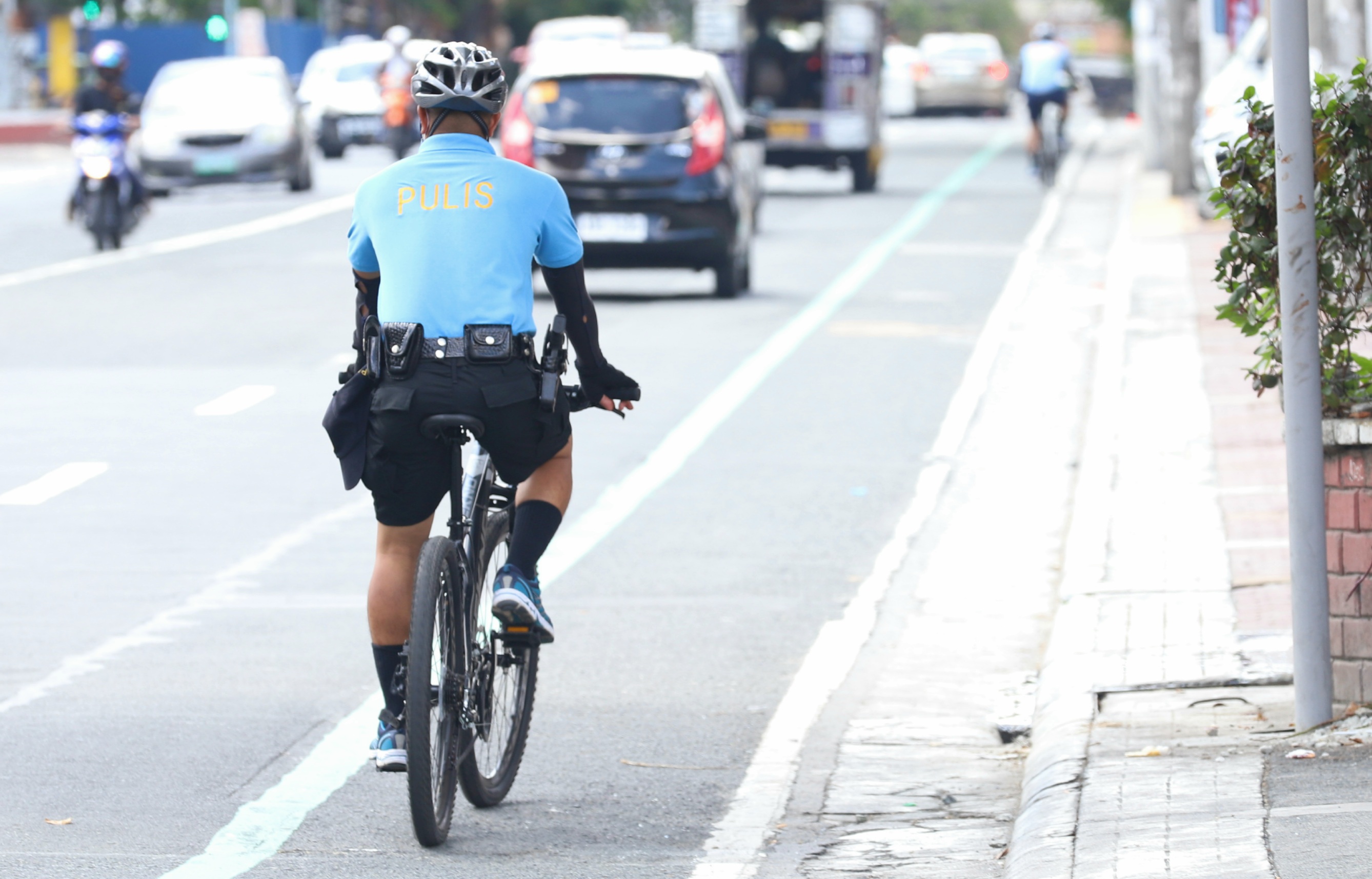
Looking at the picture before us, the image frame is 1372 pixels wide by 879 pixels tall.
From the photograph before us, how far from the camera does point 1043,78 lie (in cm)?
3225

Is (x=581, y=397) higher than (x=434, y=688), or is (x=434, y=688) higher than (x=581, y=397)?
(x=581, y=397)

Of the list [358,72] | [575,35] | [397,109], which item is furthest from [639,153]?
[575,35]

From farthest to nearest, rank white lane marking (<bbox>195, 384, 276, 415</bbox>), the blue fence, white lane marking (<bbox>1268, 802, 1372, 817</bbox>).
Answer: the blue fence, white lane marking (<bbox>195, 384, 276, 415</bbox>), white lane marking (<bbox>1268, 802, 1372, 817</bbox>)

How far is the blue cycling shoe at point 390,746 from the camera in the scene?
5641 millimetres

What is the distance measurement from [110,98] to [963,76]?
112ft

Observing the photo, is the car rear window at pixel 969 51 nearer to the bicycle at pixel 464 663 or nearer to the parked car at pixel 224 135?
the parked car at pixel 224 135

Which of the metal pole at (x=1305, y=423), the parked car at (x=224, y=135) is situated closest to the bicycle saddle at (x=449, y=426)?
the metal pole at (x=1305, y=423)

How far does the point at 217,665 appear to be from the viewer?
7.65 metres

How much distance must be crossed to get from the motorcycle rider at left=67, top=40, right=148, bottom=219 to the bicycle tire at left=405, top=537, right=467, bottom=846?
18105 millimetres

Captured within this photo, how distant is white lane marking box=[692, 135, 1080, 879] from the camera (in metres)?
5.84

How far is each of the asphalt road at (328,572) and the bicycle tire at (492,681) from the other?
0.10 meters

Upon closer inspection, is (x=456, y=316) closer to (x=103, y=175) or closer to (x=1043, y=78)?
(x=103, y=175)

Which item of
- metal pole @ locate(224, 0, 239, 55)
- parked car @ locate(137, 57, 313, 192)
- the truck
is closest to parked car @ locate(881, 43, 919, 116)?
metal pole @ locate(224, 0, 239, 55)

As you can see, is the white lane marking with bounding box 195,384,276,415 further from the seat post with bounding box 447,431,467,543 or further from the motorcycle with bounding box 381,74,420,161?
the motorcycle with bounding box 381,74,420,161
